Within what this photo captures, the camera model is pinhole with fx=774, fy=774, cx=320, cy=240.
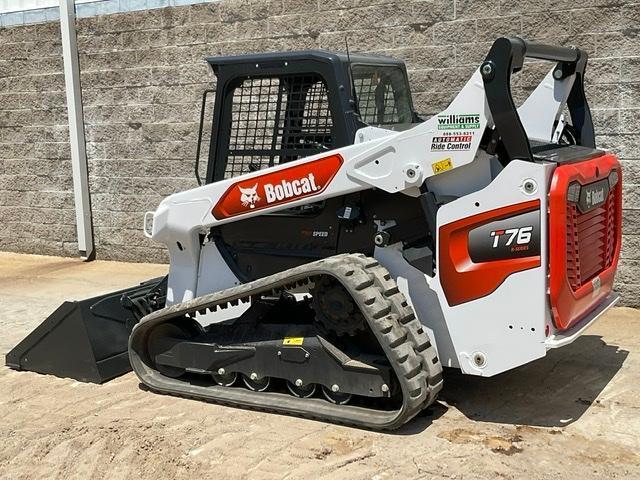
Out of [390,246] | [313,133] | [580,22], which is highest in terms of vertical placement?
[580,22]

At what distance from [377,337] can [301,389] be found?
0.71m

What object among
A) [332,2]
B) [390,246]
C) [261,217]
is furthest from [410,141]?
[332,2]

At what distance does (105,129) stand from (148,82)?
86 cm

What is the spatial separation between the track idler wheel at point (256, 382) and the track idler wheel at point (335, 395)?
40 centimetres

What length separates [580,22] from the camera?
21.3 ft

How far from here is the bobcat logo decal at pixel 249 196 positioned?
4562 mm

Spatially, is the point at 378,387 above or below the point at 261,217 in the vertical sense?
below

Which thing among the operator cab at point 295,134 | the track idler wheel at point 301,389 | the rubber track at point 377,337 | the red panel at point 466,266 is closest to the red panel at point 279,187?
the operator cab at point 295,134

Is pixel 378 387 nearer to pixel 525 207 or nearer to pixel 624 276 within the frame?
pixel 525 207

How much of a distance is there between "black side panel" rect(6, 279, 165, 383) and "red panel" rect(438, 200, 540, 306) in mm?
2374

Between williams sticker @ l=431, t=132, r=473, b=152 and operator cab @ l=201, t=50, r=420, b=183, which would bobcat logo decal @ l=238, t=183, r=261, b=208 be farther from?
williams sticker @ l=431, t=132, r=473, b=152

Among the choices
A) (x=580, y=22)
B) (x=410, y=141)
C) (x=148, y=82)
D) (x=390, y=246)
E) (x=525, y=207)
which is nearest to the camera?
(x=525, y=207)

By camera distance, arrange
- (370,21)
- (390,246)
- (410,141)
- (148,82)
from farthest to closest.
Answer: (148,82) → (370,21) → (390,246) → (410,141)

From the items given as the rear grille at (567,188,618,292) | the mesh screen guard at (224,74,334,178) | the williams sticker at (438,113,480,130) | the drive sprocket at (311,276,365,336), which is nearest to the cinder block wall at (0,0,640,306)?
the rear grille at (567,188,618,292)
